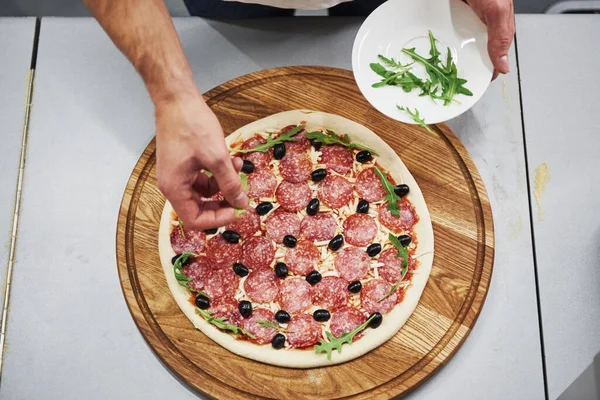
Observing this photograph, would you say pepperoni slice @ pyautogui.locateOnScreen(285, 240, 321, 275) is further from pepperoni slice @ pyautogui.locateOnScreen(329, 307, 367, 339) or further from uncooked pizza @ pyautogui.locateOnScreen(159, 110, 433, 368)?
pepperoni slice @ pyautogui.locateOnScreen(329, 307, 367, 339)

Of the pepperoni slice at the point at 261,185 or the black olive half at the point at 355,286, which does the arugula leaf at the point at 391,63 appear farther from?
the black olive half at the point at 355,286

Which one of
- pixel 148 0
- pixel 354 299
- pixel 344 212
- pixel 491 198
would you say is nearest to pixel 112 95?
pixel 148 0

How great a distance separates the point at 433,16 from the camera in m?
1.39

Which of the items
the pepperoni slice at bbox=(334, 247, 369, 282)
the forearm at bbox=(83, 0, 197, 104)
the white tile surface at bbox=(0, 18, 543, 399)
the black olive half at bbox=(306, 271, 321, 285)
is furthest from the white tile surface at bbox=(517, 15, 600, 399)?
the forearm at bbox=(83, 0, 197, 104)

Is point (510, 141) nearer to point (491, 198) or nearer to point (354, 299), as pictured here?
point (491, 198)

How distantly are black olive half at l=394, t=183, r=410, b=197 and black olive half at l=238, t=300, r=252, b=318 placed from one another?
42cm

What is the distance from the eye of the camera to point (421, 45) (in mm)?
1401

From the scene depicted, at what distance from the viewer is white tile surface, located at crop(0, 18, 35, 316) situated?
1.57 meters

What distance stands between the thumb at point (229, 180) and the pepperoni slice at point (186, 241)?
12.9 inches

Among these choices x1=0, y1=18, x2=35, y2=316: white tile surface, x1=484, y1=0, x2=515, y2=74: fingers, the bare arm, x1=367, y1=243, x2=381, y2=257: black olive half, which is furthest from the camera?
x1=0, y1=18, x2=35, y2=316: white tile surface

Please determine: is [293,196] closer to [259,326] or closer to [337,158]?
[337,158]

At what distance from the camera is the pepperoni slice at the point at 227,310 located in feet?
4.64

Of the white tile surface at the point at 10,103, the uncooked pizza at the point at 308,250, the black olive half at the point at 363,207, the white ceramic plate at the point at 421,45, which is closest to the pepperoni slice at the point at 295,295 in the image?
the uncooked pizza at the point at 308,250

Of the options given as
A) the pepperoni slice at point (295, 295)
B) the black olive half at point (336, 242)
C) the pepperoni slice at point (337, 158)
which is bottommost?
the pepperoni slice at point (295, 295)
